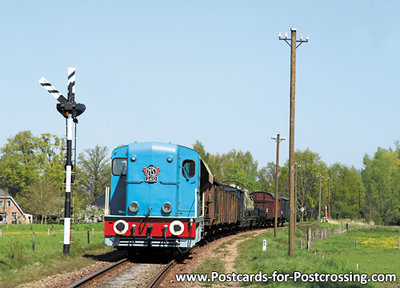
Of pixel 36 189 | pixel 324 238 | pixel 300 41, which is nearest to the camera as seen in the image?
pixel 300 41

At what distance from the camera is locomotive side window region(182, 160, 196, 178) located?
55.1 ft

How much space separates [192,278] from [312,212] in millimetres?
101396

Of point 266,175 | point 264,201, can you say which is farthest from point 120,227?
point 266,175

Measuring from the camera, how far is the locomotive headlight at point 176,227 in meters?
15.6

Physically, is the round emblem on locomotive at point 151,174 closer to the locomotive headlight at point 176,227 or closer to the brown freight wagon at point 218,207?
the locomotive headlight at point 176,227

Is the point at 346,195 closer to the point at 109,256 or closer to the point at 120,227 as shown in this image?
the point at 109,256

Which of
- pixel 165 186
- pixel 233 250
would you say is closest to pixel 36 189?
pixel 233 250

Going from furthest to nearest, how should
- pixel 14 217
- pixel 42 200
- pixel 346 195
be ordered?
pixel 346 195, pixel 14 217, pixel 42 200

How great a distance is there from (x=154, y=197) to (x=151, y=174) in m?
0.79

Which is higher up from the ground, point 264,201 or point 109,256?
point 264,201

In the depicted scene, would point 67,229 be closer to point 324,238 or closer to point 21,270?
point 21,270

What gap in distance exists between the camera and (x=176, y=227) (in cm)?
1569

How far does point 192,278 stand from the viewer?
13750mm

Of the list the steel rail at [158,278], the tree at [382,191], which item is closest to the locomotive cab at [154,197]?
the steel rail at [158,278]
